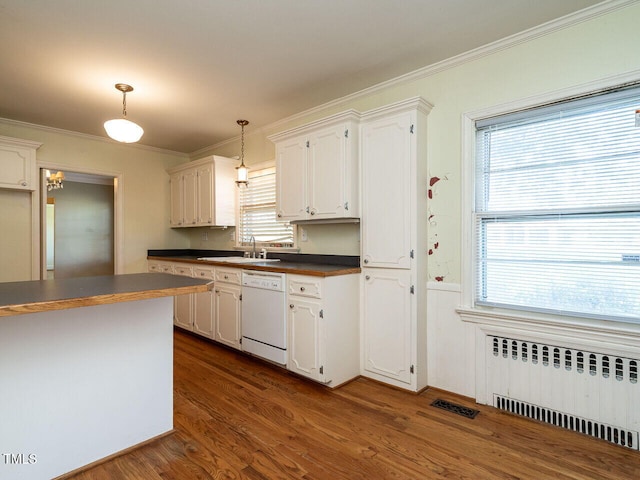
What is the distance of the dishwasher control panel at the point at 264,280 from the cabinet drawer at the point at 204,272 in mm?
661

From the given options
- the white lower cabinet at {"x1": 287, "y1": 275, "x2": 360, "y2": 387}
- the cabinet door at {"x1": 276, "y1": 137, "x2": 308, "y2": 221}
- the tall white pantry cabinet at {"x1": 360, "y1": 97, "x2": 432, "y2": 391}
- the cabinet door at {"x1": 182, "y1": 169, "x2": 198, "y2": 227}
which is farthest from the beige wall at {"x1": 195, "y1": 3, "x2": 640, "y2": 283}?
the cabinet door at {"x1": 182, "y1": 169, "x2": 198, "y2": 227}

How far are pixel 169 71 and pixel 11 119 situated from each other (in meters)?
2.54

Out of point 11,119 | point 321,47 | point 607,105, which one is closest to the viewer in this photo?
point 607,105

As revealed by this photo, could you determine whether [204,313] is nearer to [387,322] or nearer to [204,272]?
[204,272]

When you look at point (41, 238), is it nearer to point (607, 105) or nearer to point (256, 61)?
point (256, 61)

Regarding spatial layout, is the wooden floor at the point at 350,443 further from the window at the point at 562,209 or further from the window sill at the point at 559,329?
the window at the point at 562,209

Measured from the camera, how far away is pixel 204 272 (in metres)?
4.05

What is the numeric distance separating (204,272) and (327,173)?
6.46ft

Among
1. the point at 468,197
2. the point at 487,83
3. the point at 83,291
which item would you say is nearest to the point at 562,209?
the point at 468,197

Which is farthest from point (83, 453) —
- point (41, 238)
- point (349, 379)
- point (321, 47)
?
point (41, 238)

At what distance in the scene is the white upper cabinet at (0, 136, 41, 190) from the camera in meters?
3.74

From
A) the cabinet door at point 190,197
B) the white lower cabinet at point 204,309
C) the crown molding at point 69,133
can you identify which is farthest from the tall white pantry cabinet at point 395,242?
the crown molding at point 69,133

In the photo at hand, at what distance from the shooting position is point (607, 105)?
2.08m

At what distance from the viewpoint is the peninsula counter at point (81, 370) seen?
1592mm
